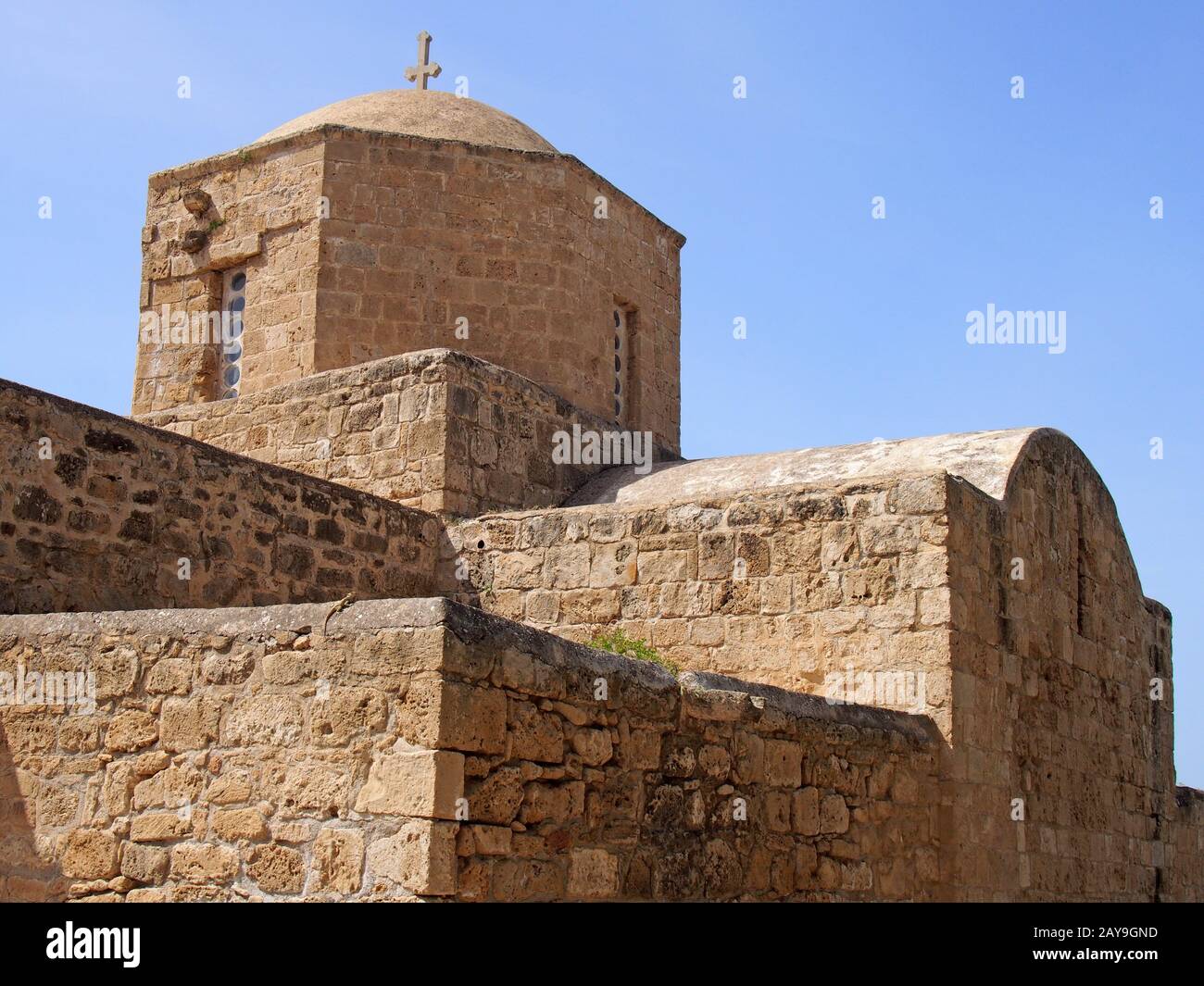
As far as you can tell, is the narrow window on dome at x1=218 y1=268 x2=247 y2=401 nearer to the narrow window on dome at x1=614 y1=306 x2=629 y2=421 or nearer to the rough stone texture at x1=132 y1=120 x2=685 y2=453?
the rough stone texture at x1=132 y1=120 x2=685 y2=453

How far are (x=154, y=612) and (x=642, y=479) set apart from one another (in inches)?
193

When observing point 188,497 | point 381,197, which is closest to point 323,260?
point 381,197

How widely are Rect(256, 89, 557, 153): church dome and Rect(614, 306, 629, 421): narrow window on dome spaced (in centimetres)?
135

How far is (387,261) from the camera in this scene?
1005cm

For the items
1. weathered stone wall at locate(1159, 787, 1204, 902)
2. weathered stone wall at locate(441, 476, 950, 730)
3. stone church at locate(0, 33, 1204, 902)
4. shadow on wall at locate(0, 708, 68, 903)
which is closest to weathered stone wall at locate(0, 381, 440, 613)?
stone church at locate(0, 33, 1204, 902)

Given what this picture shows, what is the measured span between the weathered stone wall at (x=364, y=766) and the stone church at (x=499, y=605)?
0.04ft

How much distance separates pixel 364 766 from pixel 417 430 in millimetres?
4691

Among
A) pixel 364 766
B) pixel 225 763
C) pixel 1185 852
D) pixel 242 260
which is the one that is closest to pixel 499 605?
pixel 242 260

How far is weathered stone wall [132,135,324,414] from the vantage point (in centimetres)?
1003

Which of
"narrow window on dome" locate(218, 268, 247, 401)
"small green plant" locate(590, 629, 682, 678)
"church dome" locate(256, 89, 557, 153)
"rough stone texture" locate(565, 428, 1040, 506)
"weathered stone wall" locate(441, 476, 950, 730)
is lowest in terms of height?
"small green plant" locate(590, 629, 682, 678)

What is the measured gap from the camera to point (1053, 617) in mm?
8547

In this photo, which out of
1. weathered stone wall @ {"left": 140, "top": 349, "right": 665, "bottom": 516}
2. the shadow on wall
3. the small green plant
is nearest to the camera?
the shadow on wall

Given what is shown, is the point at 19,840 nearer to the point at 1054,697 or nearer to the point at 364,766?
the point at 364,766

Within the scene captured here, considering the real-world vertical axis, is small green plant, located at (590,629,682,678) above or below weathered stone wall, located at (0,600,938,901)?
above
